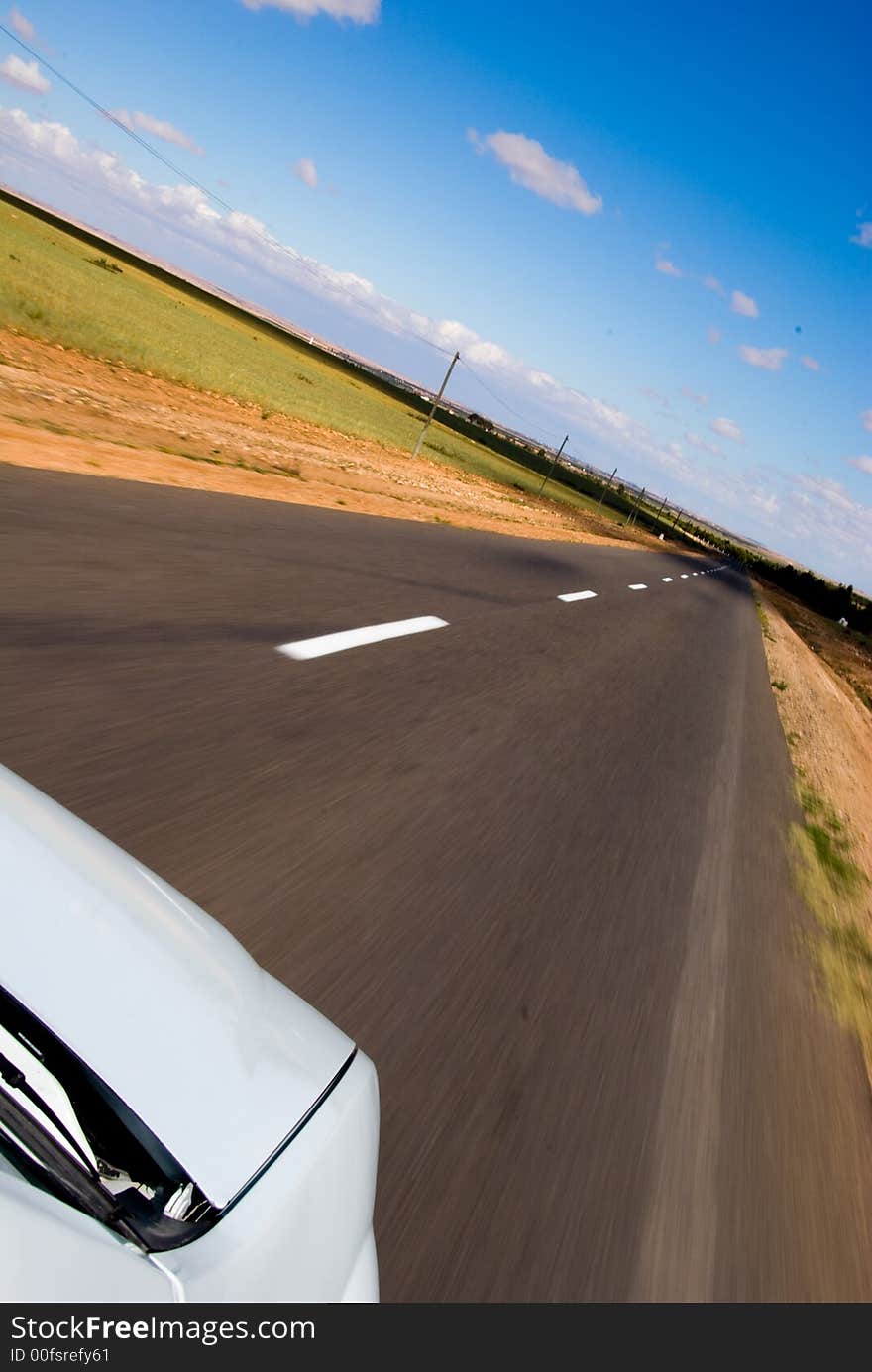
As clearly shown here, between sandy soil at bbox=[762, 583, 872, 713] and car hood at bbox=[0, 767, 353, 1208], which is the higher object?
sandy soil at bbox=[762, 583, 872, 713]

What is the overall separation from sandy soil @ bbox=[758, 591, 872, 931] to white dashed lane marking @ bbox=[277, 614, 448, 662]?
4497mm

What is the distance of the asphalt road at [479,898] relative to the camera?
222 cm

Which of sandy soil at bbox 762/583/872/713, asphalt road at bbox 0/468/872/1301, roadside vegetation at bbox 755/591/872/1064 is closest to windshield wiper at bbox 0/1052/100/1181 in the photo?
asphalt road at bbox 0/468/872/1301

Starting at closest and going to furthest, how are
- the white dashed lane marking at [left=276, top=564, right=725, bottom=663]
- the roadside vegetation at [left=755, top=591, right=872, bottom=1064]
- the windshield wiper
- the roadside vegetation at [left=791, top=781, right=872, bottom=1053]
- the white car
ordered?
1. the white car
2. the windshield wiper
3. the roadside vegetation at [left=791, top=781, right=872, bottom=1053]
4. the roadside vegetation at [left=755, top=591, right=872, bottom=1064]
5. the white dashed lane marking at [left=276, top=564, right=725, bottom=663]

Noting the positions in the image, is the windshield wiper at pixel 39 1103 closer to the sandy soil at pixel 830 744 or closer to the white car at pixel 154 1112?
the white car at pixel 154 1112

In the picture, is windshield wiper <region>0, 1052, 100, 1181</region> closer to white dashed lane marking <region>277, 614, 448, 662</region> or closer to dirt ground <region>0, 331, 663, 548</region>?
white dashed lane marking <region>277, 614, 448, 662</region>

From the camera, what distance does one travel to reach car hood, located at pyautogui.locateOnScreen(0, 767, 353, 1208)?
3.73ft

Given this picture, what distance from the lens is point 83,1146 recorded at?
108cm

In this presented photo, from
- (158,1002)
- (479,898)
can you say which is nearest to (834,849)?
(479,898)

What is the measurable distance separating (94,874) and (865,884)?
644 centimetres

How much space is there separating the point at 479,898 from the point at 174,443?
11804mm

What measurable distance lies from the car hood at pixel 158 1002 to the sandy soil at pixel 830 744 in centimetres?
522

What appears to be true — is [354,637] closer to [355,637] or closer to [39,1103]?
[355,637]
